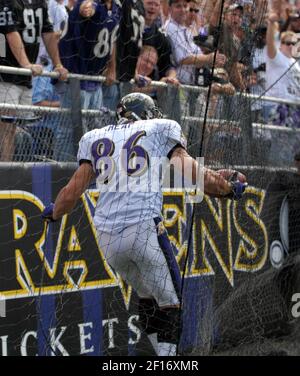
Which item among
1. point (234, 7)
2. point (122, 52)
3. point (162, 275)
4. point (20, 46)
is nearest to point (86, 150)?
point (162, 275)

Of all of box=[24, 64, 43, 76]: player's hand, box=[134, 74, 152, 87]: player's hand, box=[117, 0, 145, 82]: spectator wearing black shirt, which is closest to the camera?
box=[24, 64, 43, 76]: player's hand

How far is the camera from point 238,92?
7.89 metres

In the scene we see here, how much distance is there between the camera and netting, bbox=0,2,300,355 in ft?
24.2

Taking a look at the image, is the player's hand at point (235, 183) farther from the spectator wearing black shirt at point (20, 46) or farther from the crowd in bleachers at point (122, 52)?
the spectator wearing black shirt at point (20, 46)

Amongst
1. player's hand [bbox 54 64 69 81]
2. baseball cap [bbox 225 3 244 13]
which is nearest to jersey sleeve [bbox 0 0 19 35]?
player's hand [bbox 54 64 69 81]

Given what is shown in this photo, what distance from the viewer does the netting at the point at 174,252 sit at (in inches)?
290

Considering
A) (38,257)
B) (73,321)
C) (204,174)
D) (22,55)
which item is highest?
(22,55)

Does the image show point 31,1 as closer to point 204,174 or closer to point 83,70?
point 83,70

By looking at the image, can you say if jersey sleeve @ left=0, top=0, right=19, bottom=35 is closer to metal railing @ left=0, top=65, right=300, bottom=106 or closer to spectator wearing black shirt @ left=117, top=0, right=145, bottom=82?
metal railing @ left=0, top=65, right=300, bottom=106

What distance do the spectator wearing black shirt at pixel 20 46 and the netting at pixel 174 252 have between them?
0.14m

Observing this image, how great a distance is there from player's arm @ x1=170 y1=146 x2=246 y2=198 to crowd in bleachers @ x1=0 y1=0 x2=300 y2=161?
2.81 feet
